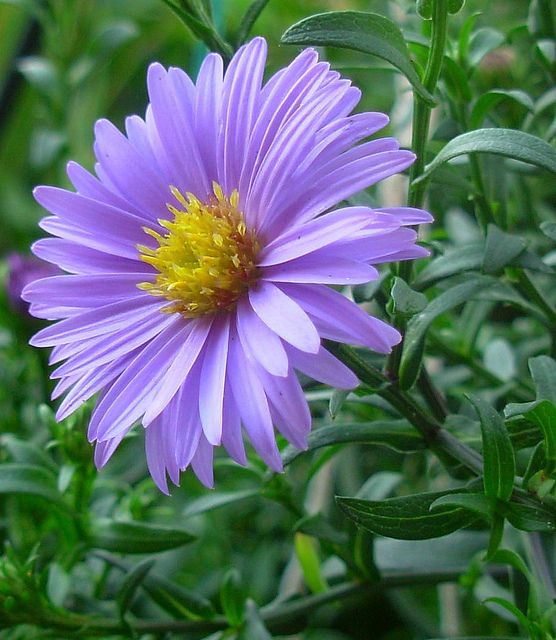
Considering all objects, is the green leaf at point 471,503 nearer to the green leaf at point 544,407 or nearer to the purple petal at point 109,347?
the green leaf at point 544,407

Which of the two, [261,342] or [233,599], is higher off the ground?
[261,342]

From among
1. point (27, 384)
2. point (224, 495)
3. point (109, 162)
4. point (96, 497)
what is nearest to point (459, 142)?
point (109, 162)

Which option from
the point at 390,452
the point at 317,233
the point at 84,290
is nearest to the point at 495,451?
the point at 317,233

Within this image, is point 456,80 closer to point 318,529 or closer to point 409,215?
point 409,215

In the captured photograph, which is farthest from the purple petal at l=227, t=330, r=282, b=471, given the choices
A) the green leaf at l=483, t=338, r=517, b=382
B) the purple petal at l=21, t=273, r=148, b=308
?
the green leaf at l=483, t=338, r=517, b=382

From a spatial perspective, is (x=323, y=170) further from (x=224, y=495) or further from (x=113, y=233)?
(x=224, y=495)

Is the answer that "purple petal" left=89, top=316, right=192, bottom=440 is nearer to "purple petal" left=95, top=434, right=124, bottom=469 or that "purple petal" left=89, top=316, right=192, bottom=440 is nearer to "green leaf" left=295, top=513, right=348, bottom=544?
"purple petal" left=95, top=434, right=124, bottom=469
